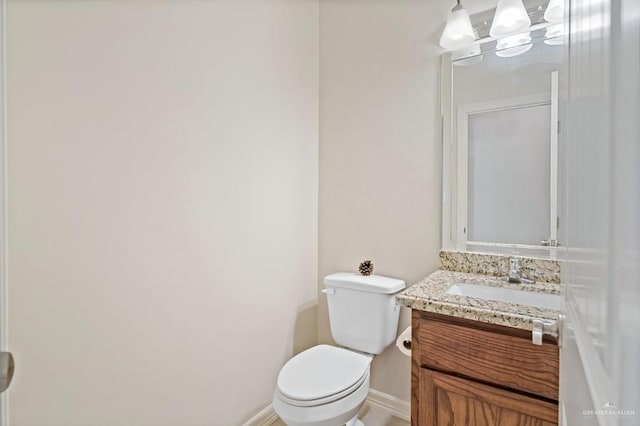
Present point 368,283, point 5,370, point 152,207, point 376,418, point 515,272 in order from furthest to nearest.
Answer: point 376,418 < point 368,283 < point 515,272 < point 152,207 < point 5,370

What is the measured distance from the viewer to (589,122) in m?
0.42

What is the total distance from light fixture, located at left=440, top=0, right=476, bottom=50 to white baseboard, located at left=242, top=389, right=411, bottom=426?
1.87m

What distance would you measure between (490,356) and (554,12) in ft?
4.46

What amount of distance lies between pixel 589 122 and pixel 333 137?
1701 millimetres


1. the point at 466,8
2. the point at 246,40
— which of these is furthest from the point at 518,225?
the point at 246,40

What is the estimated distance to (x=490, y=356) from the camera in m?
1.05

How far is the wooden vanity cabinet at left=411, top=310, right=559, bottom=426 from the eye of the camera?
0.97 meters

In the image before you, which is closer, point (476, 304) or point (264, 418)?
point (476, 304)

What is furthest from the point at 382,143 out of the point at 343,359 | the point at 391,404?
the point at 391,404

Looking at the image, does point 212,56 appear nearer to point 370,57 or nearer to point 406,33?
point 370,57

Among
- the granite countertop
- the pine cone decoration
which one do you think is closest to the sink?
the granite countertop

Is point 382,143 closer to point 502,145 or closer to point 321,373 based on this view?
point 502,145

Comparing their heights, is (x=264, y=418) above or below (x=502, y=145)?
below

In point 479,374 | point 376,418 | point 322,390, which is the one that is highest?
point 479,374
